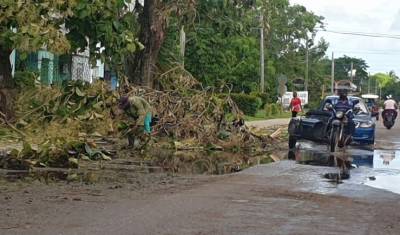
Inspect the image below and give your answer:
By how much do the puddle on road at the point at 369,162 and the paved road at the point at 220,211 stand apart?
0.85 meters

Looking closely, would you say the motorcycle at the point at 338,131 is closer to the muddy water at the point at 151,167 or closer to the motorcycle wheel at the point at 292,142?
the motorcycle wheel at the point at 292,142

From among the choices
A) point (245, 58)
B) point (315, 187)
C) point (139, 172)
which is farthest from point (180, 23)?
point (245, 58)

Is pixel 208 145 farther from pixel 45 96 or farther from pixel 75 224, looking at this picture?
pixel 75 224

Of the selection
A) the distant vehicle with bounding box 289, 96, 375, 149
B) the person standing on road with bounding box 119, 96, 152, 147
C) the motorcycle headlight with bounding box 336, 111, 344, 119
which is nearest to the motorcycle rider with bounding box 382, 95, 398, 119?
the distant vehicle with bounding box 289, 96, 375, 149

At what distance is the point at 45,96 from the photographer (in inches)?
652

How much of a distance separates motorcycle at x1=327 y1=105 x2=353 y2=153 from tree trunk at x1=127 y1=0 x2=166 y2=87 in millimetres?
5776

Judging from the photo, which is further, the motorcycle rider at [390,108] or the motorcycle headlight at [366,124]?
the motorcycle rider at [390,108]

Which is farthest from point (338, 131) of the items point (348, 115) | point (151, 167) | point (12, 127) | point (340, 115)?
point (12, 127)

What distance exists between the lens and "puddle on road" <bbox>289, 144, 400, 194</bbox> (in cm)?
1241

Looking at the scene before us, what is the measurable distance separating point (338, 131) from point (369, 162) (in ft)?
6.65

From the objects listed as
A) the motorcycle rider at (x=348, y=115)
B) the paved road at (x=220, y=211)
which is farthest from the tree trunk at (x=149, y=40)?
the paved road at (x=220, y=211)

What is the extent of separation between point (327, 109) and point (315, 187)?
8.13 meters

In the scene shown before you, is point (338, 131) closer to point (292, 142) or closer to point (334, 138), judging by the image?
point (334, 138)

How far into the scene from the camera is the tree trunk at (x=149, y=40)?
20.6m
